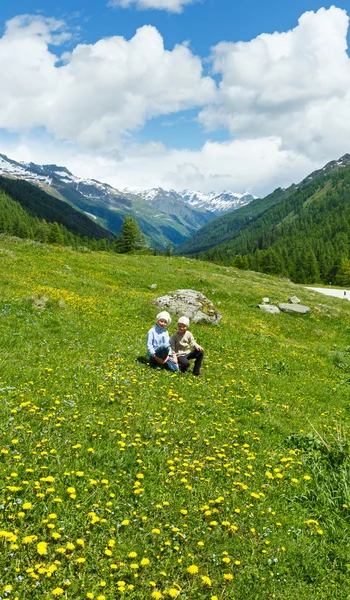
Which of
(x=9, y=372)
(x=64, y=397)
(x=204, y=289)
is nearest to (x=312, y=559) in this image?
(x=64, y=397)

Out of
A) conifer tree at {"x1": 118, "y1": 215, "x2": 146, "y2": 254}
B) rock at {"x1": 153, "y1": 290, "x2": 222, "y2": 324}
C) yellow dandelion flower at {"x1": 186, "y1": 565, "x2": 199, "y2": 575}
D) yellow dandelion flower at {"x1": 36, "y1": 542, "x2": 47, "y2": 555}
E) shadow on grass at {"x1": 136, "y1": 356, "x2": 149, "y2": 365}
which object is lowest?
yellow dandelion flower at {"x1": 186, "y1": 565, "x2": 199, "y2": 575}

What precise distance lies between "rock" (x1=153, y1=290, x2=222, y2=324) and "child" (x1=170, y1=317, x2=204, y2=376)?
8714 mm

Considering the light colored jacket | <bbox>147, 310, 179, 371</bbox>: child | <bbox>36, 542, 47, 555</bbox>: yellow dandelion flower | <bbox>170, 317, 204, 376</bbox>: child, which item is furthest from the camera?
the light colored jacket

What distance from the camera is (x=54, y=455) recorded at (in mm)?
7082

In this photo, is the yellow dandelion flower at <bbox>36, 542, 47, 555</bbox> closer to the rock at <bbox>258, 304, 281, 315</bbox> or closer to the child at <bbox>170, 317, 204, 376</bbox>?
the child at <bbox>170, 317, 204, 376</bbox>

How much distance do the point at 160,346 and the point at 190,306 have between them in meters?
10.9

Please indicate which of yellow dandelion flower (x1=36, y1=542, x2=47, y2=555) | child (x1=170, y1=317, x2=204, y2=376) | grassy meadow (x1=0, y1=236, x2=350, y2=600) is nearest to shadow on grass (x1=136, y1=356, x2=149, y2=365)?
grassy meadow (x1=0, y1=236, x2=350, y2=600)

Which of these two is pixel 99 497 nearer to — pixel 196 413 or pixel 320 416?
pixel 196 413

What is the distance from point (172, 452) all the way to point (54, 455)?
2.52m

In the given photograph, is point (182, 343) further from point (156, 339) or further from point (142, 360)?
point (142, 360)

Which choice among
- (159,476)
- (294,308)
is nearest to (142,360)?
(159,476)

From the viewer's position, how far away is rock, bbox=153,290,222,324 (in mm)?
23297

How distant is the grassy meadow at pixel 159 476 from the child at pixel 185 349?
0.79m

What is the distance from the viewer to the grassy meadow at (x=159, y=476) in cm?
507
